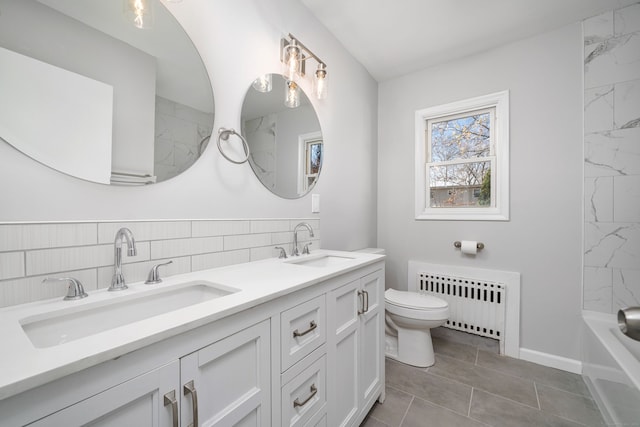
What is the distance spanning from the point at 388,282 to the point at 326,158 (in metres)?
1.46

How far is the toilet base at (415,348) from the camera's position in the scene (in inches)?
76.8

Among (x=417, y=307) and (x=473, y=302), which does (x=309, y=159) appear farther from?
(x=473, y=302)

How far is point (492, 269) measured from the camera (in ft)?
7.11

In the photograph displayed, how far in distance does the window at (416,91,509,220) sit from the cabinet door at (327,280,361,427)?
1.56 meters

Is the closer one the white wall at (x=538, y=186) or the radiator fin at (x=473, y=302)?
the white wall at (x=538, y=186)

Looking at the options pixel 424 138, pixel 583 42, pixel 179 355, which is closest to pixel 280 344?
pixel 179 355

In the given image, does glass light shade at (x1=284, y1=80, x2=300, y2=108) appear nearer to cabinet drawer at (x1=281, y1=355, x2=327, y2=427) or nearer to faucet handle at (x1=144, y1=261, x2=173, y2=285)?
faucet handle at (x1=144, y1=261, x2=173, y2=285)

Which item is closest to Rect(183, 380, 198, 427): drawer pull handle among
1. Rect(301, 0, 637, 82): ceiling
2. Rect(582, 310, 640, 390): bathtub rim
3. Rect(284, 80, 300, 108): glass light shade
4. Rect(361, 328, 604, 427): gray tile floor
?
Rect(361, 328, 604, 427): gray tile floor

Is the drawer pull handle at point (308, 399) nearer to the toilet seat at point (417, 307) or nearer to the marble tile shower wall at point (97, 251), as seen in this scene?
the marble tile shower wall at point (97, 251)

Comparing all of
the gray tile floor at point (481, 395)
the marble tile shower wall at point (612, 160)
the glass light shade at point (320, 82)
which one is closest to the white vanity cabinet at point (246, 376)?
the gray tile floor at point (481, 395)

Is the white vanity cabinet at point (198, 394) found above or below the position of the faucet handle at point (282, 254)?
below

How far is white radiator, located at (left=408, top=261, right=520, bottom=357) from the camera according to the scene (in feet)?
6.78

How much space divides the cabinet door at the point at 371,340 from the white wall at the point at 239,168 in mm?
598

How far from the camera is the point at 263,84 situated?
1.45 m
